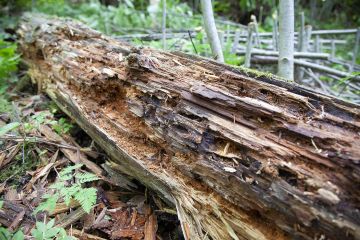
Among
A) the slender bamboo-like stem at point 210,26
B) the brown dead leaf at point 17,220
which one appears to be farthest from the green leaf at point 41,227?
the slender bamboo-like stem at point 210,26

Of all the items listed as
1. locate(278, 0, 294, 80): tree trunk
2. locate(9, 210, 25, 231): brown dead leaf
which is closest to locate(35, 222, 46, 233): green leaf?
locate(9, 210, 25, 231): brown dead leaf

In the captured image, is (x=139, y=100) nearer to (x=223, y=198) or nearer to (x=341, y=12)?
(x=223, y=198)

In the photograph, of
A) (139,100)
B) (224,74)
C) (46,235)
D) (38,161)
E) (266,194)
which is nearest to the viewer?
(266,194)

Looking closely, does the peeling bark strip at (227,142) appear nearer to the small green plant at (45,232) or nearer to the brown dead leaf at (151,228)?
the brown dead leaf at (151,228)

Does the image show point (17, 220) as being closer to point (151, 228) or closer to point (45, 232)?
point (45, 232)

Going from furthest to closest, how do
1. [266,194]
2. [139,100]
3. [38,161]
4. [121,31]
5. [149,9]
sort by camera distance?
[149,9]
[121,31]
[38,161]
[139,100]
[266,194]

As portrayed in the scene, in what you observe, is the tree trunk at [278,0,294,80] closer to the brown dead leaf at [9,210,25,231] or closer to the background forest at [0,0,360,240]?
the background forest at [0,0,360,240]

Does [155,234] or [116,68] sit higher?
[116,68]

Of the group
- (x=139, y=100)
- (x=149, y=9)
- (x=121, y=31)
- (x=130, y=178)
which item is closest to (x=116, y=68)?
(x=139, y=100)

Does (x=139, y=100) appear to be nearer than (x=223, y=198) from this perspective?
No
